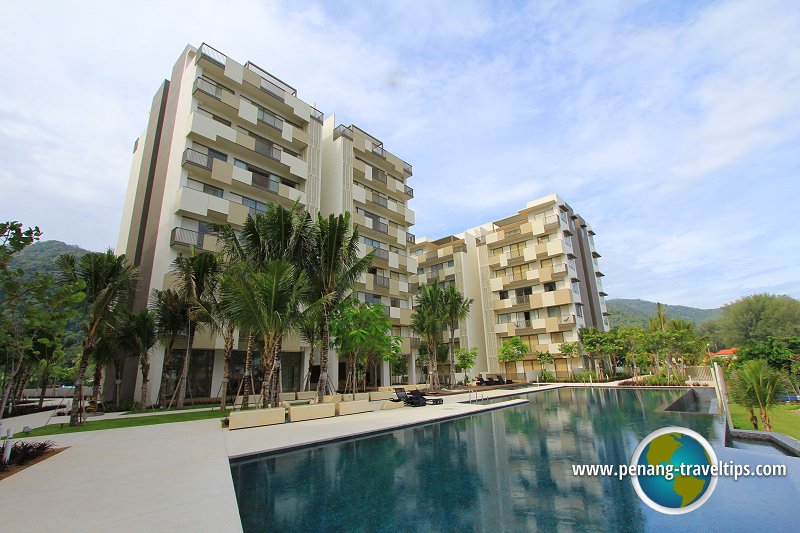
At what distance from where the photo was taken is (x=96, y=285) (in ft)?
57.4

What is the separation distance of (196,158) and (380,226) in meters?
17.7

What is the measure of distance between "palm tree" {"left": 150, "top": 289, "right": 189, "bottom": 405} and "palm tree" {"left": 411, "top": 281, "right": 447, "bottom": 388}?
19922 millimetres

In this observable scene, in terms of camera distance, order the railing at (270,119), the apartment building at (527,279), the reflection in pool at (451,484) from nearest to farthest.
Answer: the reflection in pool at (451,484)
the railing at (270,119)
the apartment building at (527,279)

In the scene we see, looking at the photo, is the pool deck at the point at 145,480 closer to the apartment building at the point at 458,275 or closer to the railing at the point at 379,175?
the railing at the point at 379,175

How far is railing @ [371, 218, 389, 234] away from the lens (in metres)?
37.1

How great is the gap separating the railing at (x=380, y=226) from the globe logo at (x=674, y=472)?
3209 centimetres

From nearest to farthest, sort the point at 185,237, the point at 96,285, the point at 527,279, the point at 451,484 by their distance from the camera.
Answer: the point at 451,484 < the point at 96,285 < the point at 185,237 < the point at 527,279

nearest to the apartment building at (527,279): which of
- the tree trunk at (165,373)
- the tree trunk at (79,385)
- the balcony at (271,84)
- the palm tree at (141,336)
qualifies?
the balcony at (271,84)

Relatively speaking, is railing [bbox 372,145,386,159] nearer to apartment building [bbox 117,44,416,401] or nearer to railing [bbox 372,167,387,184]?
apartment building [bbox 117,44,416,401]

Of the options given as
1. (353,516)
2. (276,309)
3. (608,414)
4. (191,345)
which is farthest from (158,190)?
(608,414)

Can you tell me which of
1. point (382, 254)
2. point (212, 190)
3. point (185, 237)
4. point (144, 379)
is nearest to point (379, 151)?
point (382, 254)

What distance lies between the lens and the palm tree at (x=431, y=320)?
33781 millimetres

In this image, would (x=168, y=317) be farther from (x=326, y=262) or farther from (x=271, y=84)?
(x=271, y=84)

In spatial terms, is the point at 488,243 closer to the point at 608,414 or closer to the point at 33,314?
the point at 608,414
